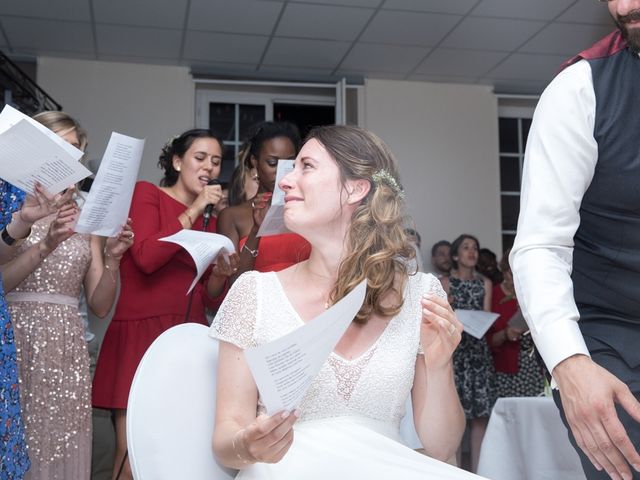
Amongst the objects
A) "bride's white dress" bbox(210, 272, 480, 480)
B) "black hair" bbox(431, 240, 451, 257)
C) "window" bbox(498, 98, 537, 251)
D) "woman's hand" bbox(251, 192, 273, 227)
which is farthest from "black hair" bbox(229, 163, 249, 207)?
"window" bbox(498, 98, 537, 251)

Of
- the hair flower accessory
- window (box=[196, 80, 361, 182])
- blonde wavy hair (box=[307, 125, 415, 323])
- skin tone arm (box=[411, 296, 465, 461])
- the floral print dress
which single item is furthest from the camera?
window (box=[196, 80, 361, 182])

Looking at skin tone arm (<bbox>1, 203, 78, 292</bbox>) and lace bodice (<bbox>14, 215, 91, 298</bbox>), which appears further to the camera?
lace bodice (<bbox>14, 215, 91, 298</bbox>)

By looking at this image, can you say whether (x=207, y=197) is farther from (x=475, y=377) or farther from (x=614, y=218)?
(x=475, y=377)

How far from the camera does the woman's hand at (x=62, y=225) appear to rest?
2.30 meters

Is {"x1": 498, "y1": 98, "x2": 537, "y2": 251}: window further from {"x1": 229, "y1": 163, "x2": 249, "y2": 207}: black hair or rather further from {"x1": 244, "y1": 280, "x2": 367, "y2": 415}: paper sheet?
{"x1": 244, "y1": 280, "x2": 367, "y2": 415}: paper sheet

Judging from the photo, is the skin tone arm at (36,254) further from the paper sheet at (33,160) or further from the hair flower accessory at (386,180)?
the hair flower accessory at (386,180)

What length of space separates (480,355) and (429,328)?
3372 millimetres

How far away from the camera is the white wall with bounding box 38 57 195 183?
631 centimetres

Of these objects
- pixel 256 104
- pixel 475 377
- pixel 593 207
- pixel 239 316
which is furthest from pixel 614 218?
pixel 256 104

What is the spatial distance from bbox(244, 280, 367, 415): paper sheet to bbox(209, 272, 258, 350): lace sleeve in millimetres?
424

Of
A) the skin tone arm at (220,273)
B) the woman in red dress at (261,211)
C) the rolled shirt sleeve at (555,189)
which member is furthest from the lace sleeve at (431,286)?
the skin tone arm at (220,273)

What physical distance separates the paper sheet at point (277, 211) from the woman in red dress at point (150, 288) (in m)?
0.24

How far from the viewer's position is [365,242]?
67.3 inches

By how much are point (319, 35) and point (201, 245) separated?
3.78 m
